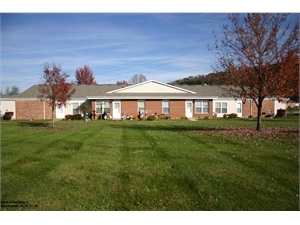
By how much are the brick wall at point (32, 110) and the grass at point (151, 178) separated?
15.9 meters

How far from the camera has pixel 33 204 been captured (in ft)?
12.5

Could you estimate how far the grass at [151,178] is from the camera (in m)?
3.76

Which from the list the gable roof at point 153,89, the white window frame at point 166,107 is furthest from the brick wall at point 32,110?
the white window frame at point 166,107

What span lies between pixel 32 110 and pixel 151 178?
21167 mm

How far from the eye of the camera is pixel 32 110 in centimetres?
2280

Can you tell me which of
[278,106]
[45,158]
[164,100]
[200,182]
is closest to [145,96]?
[164,100]

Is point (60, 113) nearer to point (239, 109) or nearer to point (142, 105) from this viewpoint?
point (142, 105)

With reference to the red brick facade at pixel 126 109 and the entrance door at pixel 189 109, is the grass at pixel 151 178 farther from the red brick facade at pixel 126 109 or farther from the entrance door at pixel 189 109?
the entrance door at pixel 189 109

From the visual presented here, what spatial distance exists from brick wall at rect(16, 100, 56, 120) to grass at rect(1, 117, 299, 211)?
15880 millimetres

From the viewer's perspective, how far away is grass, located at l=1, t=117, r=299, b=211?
3.76m

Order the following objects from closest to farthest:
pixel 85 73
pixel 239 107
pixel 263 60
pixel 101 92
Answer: pixel 263 60
pixel 85 73
pixel 101 92
pixel 239 107

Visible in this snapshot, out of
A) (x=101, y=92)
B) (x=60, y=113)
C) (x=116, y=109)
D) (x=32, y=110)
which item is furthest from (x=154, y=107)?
(x=32, y=110)

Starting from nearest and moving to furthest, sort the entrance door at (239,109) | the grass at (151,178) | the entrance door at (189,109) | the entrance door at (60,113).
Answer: the grass at (151,178)
the entrance door at (60,113)
the entrance door at (189,109)
the entrance door at (239,109)

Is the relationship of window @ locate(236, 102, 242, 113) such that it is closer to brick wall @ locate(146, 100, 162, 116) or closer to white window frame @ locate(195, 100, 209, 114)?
white window frame @ locate(195, 100, 209, 114)
